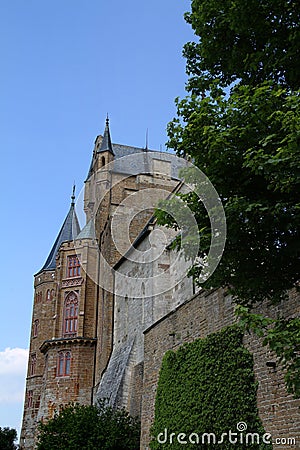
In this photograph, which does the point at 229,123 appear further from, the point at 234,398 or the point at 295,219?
the point at 234,398

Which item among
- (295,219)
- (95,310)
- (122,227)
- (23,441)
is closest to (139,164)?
(122,227)

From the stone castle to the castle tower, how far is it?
0.07 metres

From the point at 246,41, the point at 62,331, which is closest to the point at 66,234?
the point at 62,331

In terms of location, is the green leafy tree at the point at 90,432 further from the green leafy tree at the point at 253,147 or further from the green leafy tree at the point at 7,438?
the green leafy tree at the point at 7,438

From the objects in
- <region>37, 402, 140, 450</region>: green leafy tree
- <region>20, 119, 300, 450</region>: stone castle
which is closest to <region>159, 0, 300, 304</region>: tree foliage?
<region>20, 119, 300, 450</region>: stone castle

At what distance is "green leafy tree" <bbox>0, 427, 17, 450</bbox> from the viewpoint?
35.9m

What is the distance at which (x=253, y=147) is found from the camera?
7.37 meters

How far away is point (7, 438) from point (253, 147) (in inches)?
1374

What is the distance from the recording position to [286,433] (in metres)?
9.16

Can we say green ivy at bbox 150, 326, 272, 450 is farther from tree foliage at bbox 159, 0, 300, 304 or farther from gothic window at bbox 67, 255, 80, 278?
gothic window at bbox 67, 255, 80, 278

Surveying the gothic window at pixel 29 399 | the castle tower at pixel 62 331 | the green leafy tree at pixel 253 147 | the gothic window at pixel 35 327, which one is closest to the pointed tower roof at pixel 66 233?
the castle tower at pixel 62 331

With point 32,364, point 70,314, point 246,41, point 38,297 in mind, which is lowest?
point 246,41

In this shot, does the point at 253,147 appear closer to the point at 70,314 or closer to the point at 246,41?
the point at 246,41

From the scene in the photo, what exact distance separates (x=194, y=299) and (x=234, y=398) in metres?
3.84
